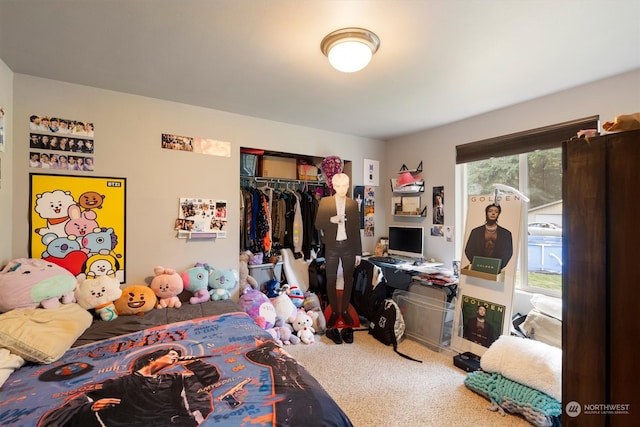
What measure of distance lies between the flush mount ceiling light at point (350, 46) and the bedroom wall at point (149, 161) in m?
1.61

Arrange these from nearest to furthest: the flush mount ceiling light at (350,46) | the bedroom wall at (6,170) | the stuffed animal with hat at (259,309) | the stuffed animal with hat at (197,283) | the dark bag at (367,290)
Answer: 1. the flush mount ceiling light at (350,46)
2. the bedroom wall at (6,170)
3. the stuffed animal with hat at (197,283)
4. the stuffed animal with hat at (259,309)
5. the dark bag at (367,290)

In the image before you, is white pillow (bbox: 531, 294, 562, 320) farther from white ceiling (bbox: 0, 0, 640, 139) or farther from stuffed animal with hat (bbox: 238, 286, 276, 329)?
stuffed animal with hat (bbox: 238, 286, 276, 329)

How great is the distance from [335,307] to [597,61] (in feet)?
9.59

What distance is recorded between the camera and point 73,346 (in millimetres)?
1686

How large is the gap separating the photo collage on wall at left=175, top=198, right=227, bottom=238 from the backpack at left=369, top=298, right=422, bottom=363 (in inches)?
71.9

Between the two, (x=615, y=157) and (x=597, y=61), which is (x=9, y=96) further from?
(x=597, y=61)

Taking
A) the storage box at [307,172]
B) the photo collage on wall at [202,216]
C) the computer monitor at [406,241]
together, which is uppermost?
the storage box at [307,172]

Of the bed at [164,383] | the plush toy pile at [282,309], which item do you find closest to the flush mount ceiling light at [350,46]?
the bed at [164,383]

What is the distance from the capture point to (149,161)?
2.59 metres

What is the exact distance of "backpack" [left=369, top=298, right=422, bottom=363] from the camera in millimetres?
2822

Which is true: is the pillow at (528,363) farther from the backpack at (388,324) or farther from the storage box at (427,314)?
the backpack at (388,324)

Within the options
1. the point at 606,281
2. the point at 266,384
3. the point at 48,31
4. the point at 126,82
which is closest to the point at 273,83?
the point at 126,82

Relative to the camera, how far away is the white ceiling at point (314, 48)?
4.85 ft

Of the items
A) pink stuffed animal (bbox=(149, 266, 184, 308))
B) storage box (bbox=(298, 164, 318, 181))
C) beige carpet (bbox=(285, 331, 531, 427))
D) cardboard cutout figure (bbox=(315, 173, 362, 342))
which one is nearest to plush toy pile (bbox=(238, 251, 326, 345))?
beige carpet (bbox=(285, 331, 531, 427))
